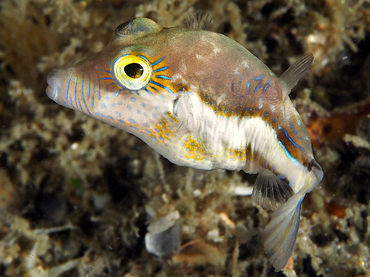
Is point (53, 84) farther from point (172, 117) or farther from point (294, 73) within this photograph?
point (294, 73)

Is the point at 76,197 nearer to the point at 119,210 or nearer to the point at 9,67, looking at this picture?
the point at 119,210

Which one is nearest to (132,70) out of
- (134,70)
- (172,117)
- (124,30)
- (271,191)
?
(134,70)

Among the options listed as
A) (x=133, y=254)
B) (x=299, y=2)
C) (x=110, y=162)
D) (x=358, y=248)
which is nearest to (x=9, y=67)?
(x=110, y=162)

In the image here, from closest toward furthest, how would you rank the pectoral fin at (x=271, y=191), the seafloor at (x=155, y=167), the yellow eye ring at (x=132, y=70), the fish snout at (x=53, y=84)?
1. the yellow eye ring at (x=132, y=70)
2. the fish snout at (x=53, y=84)
3. the pectoral fin at (x=271, y=191)
4. the seafloor at (x=155, y=167)

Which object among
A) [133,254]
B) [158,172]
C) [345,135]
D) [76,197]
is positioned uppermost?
[345,135]

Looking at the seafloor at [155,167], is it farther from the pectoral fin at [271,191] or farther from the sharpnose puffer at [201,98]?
the sharpnose puffer at [201,98]

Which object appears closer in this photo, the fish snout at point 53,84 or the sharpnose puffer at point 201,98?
the sharpnose puffer at point 201,98

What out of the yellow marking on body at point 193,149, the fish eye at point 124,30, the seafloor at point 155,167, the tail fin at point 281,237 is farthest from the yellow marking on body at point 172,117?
the seafloor at point 155,167
